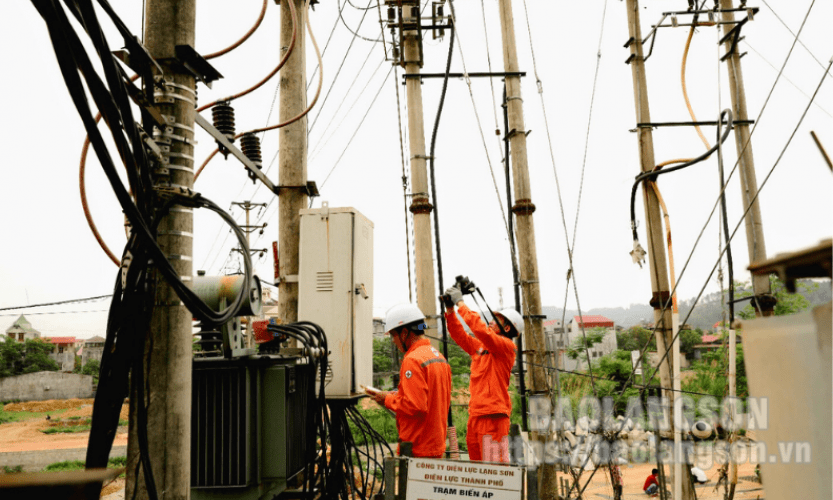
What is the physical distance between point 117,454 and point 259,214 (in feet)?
40.2

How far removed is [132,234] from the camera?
258cm

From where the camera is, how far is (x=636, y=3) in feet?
29.2

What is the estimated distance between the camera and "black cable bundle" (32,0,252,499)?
205 centimetres

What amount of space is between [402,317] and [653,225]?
466 centimetres

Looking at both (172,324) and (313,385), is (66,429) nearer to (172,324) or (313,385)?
(313,385)

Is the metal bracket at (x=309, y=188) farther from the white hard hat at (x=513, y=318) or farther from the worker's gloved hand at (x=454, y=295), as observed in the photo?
the white hard hat at (x=513, y=318)

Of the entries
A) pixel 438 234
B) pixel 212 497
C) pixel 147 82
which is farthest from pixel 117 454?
pixel 147 82

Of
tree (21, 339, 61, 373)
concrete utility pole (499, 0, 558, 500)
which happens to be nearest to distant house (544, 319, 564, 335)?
concrete utility pole (499, 0, 558, 500)

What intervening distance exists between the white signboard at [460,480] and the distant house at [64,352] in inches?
2419

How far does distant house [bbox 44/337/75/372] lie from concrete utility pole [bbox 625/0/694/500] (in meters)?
60.0

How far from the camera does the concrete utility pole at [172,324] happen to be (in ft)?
8.23

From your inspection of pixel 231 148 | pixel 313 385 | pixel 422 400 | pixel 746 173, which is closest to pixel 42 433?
pixel 313 385

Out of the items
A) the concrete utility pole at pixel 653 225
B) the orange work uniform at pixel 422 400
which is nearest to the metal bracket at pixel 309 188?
the orange work uniform at pixel 422 400

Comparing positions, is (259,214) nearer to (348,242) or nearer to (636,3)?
(636,3)
